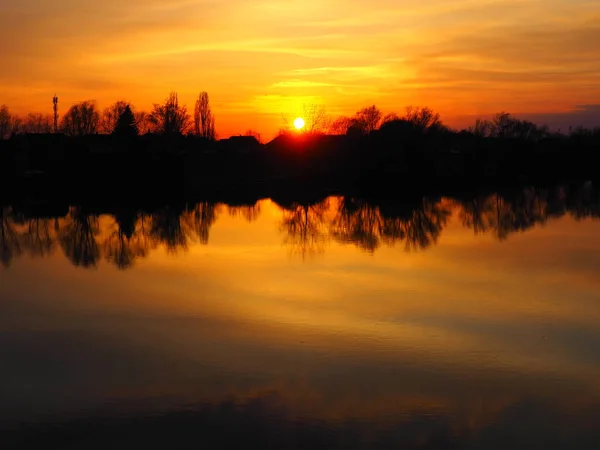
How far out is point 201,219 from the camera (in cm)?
3073

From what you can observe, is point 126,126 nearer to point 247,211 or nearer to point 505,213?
point 247,211

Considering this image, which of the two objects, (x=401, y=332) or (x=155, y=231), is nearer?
(x=401, y=332)

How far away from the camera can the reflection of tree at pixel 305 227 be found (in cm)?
2249

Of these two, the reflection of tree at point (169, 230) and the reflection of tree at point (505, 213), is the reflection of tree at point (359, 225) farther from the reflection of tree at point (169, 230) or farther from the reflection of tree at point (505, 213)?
the reflection of tree at point (169, 230)

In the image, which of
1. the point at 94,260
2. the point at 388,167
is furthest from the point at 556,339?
the point at 388,167

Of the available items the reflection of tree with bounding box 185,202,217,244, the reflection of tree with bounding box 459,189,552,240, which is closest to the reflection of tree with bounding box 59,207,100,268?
the reflection of tree with bounding box 185,202,217,244

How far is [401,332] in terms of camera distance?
12117 mm

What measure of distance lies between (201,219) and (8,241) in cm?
874

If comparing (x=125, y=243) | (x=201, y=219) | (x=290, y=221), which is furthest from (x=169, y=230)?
(x=290, y=221)

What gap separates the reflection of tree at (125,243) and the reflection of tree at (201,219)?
1.94 meters

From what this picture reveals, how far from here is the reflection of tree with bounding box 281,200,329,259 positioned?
73.8 feet

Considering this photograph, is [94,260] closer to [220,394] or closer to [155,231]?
[155,231]

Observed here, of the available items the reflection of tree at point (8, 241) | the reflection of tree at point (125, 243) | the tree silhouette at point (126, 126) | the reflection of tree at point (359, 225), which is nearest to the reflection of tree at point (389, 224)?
the reflection of tree at point (359, 225)

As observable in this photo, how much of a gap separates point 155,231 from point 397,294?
45.0 feet
